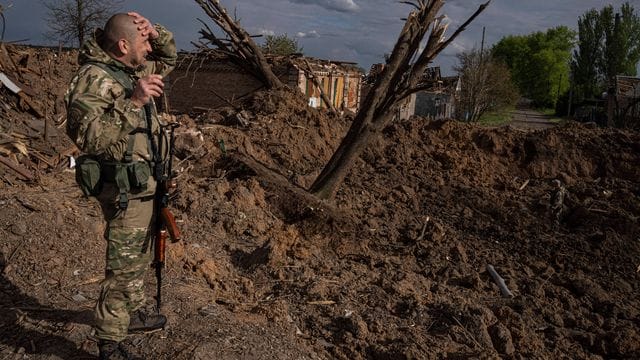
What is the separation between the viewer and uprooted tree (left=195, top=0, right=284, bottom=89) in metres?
10.6

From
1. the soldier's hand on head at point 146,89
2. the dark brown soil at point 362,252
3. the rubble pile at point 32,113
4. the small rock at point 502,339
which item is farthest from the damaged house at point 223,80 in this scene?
the soldier's hand on head at point 146,89

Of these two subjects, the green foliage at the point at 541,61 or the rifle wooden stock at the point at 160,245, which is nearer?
the rifle wooden stock at the point at 160,245

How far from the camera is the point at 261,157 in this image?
836 cm

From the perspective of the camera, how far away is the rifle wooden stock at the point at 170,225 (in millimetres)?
3297

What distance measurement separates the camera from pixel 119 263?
3.17 metres

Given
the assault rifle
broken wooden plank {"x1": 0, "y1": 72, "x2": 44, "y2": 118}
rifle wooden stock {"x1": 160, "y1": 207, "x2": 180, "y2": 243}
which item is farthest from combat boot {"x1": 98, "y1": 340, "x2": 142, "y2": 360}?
broken wooden plank {"x1": 0, "y1": 72, "x2": 44, "y2": 118}

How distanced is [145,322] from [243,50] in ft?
27.3

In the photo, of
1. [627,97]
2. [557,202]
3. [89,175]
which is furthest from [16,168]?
[627,97]

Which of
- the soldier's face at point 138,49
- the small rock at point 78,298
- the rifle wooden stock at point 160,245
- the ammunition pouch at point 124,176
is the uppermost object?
the soldier's face at point 138,49

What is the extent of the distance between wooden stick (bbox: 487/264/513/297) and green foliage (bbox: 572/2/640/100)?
193ft

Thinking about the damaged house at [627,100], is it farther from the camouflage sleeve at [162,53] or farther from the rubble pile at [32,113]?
the camouflage sleeve at [162,53]

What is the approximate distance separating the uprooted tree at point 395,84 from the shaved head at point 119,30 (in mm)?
3997

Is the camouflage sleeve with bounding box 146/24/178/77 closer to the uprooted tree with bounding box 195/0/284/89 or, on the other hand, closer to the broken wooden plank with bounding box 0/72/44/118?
the broken wooden plank with bounding box 0/72/44/118

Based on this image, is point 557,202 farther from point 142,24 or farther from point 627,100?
point 627,100
